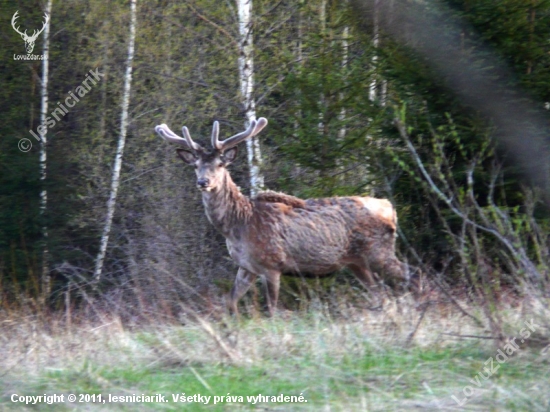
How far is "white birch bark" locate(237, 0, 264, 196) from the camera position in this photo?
16.0 m

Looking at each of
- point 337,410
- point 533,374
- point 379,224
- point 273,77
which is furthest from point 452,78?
point 337,410

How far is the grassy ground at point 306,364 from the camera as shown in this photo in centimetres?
609

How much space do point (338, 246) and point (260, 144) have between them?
22.1 feet

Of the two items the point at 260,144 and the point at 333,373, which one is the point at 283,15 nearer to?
the point at 260,144

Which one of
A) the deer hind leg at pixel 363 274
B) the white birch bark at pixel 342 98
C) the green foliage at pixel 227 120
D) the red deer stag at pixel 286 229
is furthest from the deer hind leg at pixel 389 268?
the white birch bark at pixel 342 98

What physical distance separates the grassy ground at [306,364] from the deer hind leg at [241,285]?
2392 mm

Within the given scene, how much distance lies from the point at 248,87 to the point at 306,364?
10135mm

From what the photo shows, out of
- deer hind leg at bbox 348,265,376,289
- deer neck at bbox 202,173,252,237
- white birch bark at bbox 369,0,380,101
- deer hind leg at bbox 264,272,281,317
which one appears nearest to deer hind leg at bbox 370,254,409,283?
deer hind leg at bbox 348,265,376,289

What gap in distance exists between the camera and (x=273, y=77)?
1703cm

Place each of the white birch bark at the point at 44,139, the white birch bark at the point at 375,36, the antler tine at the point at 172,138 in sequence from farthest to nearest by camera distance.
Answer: the white birch bark at the point at 44,139 < the white birch bark at the point at 375,36 < the antler tine at the point at 172,138

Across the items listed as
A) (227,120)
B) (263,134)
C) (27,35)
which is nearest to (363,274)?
(263,134)

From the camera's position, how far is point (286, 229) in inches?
443

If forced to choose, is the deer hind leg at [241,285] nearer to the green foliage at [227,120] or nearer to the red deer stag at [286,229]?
the red deer stag at [286,229]

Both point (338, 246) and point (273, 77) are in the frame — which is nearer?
point (338, 246)
